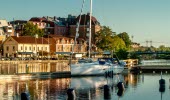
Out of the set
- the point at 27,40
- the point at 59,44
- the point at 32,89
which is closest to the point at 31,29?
the point at 59,44

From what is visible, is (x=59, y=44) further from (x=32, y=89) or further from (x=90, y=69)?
(x=32, y=89)

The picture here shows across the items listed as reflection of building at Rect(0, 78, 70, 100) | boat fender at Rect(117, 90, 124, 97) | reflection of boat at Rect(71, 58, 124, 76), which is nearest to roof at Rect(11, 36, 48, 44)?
reflection of boat at Rect(71, 58, 124, 76)

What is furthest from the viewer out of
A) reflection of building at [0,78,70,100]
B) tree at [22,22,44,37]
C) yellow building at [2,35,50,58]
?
tree at [22,22,44,37]

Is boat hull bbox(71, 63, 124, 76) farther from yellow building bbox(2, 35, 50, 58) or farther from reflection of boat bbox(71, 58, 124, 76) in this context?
yellow building bbox(2, 35, 50, 58)

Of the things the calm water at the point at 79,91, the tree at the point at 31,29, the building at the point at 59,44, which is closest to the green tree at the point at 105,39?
the building at the point at 59,44

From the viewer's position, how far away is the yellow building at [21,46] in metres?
157

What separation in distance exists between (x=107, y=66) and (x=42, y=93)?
3265 centimetres

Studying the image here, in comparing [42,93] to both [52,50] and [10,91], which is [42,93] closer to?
[10,91]

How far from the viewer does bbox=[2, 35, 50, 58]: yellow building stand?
157m

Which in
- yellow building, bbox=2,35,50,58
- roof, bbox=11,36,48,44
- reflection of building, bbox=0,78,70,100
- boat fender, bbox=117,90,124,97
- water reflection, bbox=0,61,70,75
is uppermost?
roof, bbox=11,36,48,44

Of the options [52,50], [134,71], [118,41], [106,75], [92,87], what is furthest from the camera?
[118,41]

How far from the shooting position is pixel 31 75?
7281 centimetres

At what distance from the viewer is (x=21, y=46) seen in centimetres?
15888

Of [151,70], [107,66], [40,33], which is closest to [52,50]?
[40,33]
